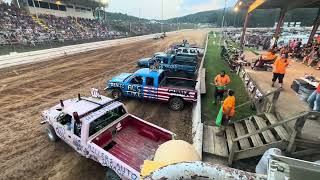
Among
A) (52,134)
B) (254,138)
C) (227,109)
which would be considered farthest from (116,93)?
(254,138)

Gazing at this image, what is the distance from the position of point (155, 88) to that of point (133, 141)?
4305 mm

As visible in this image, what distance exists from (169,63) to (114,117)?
11.0m

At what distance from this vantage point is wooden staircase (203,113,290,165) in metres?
5.30

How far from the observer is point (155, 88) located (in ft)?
33.4

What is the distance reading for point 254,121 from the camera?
22.7 feet

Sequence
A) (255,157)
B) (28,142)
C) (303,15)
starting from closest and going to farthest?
(255,157) → (28,142) → (303,15)

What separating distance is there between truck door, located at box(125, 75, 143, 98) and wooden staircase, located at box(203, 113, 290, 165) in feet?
14.1

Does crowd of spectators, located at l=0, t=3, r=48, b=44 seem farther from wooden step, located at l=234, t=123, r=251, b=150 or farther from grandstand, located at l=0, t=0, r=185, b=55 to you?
wooden step, located at l=234, t=123, r=251, b=150

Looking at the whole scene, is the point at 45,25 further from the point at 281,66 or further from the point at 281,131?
the point at 281,131

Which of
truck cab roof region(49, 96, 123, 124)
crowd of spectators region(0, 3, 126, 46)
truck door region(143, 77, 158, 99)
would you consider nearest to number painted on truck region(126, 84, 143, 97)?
truck door region(143, 77, 158, 99)

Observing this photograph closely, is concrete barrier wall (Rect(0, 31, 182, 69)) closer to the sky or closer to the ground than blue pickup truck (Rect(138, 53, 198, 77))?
closer to the ground

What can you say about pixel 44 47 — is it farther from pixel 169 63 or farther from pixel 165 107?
pixel 165 107

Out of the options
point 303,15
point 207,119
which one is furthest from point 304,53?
point 303,15

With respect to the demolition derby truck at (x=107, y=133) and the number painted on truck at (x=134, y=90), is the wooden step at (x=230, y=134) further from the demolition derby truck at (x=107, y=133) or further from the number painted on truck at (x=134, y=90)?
the number painted on truck at (x=134, y=90)
